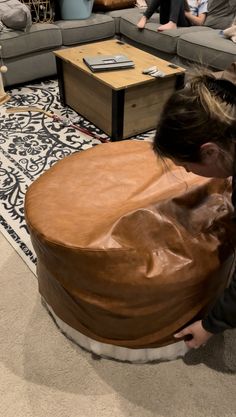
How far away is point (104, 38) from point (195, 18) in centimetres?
80

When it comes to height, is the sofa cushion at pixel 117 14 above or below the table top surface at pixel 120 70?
above

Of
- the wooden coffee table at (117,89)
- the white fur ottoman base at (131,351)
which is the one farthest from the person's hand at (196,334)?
the wooden coffee table at (117,89)

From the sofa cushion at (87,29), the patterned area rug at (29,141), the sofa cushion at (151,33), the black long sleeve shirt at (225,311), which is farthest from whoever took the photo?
the sofa cushion at (87,29)

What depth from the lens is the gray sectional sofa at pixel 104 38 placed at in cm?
265

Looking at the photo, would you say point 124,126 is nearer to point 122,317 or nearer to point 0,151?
point 0,151

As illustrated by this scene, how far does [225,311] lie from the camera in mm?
937

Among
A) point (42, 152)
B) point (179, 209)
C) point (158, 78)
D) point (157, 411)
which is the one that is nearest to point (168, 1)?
point (158, 78)

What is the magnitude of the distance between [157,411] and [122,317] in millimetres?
322

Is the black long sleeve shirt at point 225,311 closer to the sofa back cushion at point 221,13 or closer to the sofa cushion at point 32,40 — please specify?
the sofa cushion at point 32,40

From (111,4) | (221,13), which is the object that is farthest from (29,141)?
(221,13)

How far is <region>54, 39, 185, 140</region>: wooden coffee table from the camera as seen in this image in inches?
84.0

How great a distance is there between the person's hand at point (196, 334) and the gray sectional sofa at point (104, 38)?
79.6 inches

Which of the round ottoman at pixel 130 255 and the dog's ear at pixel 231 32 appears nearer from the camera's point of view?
the round ottoman at pixel 130 255

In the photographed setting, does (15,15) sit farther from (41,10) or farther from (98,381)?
(98,381)
